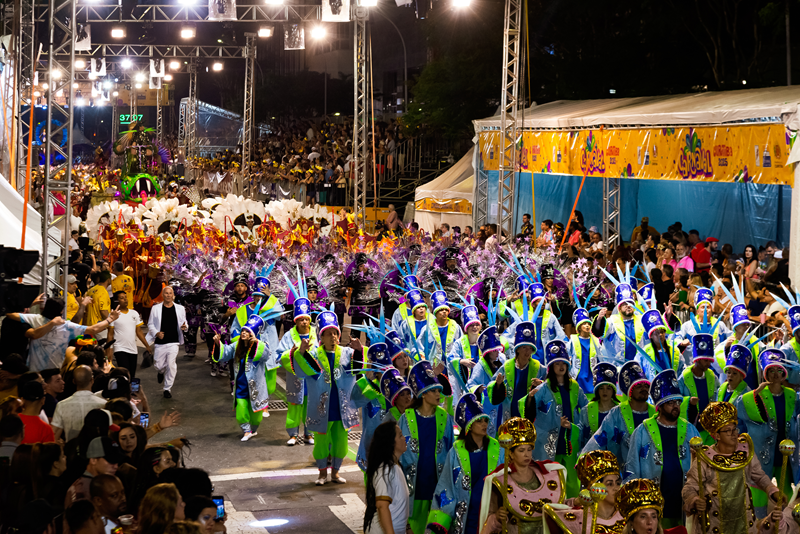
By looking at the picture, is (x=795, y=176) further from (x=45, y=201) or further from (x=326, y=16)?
(x=326, y=16)

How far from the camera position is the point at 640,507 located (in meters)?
4.83

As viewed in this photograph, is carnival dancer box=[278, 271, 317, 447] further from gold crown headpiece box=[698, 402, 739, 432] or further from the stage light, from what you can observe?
the stage light

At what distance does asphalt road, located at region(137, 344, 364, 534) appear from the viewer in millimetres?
8109

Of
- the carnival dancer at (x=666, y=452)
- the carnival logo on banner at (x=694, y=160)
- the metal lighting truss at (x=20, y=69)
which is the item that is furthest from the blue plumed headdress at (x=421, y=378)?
the metal lighting truss at (x=20, y=69)

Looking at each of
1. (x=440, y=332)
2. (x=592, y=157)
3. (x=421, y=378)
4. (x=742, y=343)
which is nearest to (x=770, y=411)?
(x=742, y=343)

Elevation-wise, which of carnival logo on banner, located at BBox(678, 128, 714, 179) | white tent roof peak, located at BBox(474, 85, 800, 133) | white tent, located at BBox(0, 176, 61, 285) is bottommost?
white tent, located at BBox(0, 176, 61, 285)

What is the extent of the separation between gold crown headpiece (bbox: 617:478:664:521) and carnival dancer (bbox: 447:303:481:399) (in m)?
4.05

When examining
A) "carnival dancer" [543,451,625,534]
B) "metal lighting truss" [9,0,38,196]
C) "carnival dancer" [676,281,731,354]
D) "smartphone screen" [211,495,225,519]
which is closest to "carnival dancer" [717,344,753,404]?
"carnival dancer" [676,281,731,354]

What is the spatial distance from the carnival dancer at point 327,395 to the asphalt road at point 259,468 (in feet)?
0.92

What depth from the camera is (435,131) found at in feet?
101

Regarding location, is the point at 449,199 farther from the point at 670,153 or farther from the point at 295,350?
the point at 295,350

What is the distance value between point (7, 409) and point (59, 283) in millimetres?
6171

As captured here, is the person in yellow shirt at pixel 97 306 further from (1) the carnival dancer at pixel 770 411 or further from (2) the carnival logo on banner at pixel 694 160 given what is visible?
(2) the carnival logo on banner at pixel 694 160

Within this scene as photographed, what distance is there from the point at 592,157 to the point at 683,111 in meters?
2.52
